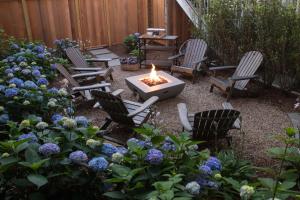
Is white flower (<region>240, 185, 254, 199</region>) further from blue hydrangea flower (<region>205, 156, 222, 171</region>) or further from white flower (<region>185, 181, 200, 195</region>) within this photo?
blue hydrangea flower (<region>205, 156, 222, 171</region>)

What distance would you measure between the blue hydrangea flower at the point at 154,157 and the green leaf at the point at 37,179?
20.2 inches

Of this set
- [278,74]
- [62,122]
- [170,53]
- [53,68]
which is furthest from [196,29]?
[62,122]

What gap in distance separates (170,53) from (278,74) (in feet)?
9.06

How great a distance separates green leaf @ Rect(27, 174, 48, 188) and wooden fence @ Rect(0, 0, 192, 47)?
722 cm

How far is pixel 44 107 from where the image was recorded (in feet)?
8.85

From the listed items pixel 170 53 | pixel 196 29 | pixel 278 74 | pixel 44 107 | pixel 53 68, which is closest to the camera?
pixel 44 107

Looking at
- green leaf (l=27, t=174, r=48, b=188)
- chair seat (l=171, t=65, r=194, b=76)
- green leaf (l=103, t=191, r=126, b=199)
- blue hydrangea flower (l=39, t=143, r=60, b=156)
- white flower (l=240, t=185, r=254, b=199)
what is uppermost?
blue hydrangea flower (l=39, t=143, r=60, b=156)

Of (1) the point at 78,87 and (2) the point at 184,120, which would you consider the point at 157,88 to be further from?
(2) the point at 184,120

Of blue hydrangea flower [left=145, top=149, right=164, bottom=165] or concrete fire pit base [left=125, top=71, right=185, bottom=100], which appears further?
concrete fire pit base [left=125, top=71, right=185, bottom=100]

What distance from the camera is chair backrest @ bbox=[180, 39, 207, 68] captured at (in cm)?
663

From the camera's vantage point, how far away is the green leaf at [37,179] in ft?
4.57

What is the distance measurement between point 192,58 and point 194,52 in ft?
0.44

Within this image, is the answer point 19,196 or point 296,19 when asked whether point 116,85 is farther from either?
point 19,196

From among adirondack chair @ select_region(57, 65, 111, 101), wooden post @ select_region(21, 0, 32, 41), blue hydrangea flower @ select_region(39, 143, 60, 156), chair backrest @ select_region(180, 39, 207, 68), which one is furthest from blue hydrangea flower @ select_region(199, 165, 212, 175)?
wooden post @ select_region(21, 0, 32, 41)
